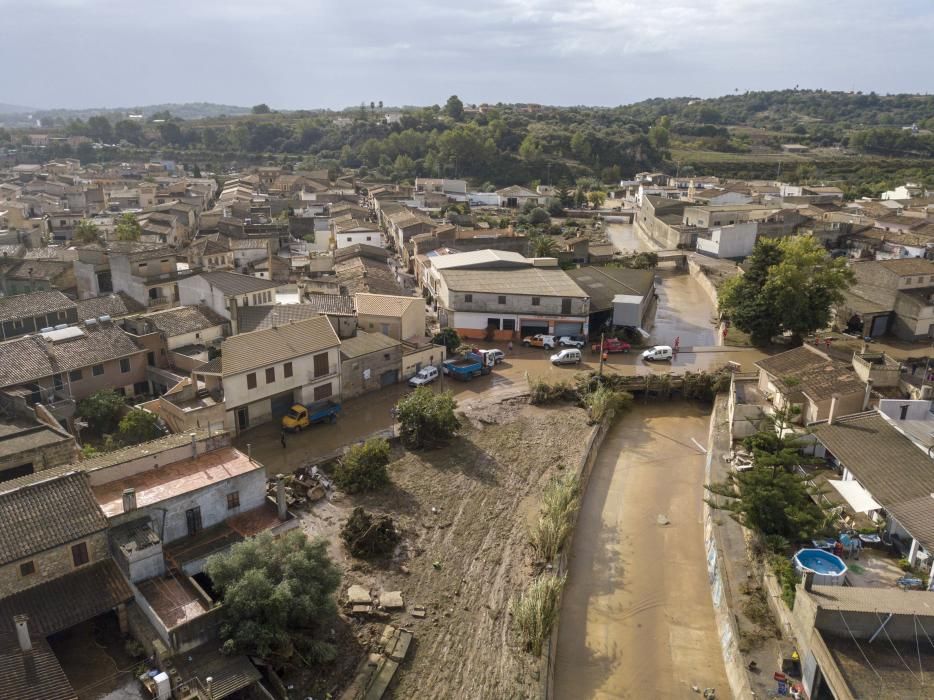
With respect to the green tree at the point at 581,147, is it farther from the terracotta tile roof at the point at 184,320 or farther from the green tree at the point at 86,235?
the terracotta tile roof at the point at 184,320

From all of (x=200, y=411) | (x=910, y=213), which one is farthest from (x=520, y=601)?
(x=910, y=213)

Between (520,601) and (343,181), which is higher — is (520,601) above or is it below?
below

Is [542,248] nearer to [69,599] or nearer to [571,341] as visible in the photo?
[571,341]

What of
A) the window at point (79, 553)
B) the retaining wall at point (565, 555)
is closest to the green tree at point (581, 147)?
the retaining wall at point (565, 555)

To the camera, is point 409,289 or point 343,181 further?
point 343,181

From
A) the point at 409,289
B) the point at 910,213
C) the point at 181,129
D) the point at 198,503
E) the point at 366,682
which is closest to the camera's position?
the point at 366,682

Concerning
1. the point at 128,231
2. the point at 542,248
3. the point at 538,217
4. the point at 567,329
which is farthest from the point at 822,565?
the point at 538,217

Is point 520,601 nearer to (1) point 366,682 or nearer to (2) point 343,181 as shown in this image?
(1) point 366,682
